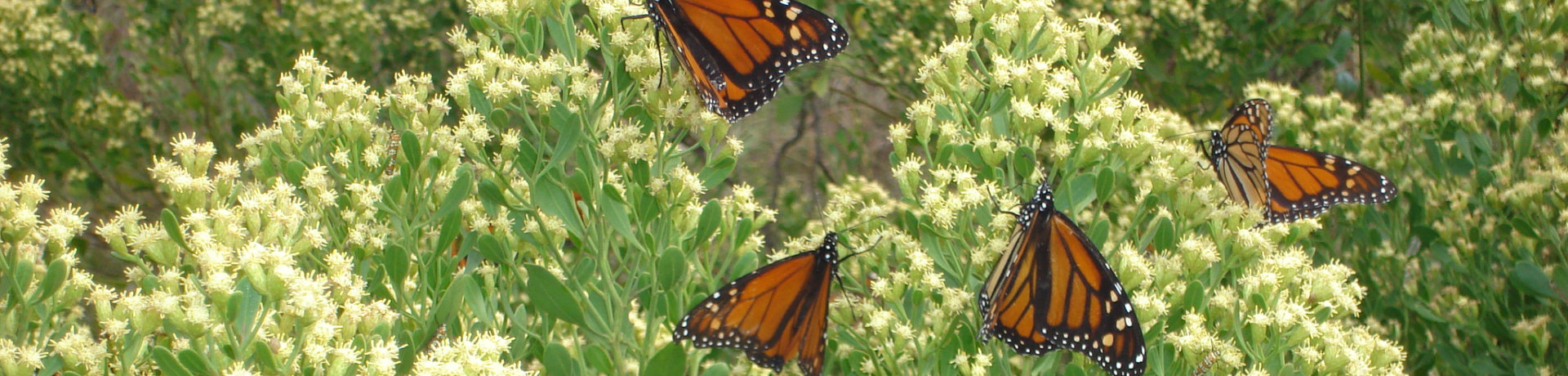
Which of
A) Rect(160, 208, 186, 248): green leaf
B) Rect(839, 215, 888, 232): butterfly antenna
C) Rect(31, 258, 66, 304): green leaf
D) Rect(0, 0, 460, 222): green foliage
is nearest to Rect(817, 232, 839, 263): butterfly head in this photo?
Rect(839, 215, 888, 232): butterfly antenna

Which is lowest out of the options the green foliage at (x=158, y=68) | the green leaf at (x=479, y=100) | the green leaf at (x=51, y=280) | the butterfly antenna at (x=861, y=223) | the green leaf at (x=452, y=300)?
the green leaf at (x=51, y=280)

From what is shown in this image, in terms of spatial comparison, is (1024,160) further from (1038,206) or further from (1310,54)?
(1310,54)

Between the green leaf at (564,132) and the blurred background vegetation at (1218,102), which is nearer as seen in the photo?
the green leaf at (564,132)

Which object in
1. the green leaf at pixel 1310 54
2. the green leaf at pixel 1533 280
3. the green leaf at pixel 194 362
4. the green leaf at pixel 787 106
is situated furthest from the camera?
the green leaf at pixel 787 106

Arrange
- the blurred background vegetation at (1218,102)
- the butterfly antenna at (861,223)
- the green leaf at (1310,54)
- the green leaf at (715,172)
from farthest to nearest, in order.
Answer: the green leaf at (1310,54) → the blurred background vegetation at (1218,102) → the butterfly antenna at (861,223) → the green leaf at (715,172)

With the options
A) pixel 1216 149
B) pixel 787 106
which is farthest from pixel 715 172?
pixel 787 106

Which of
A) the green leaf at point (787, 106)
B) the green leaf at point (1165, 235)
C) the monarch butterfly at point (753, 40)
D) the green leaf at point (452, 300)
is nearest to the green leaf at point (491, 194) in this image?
the green leaf at point (452, 300)

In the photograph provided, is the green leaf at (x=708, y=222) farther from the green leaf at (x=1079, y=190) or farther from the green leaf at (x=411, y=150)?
the green leaf at (x=1079, y=190)

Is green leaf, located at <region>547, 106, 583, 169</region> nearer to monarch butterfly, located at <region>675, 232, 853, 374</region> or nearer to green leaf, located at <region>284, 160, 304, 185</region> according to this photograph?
monarch butterfly, located at <region>675, 232, 853, 374</region>
